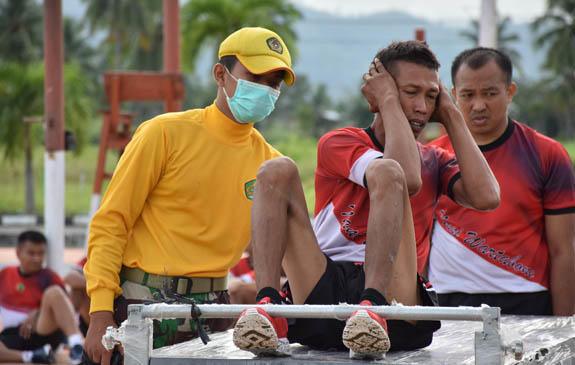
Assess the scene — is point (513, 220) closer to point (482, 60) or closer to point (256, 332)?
point (482, 60)

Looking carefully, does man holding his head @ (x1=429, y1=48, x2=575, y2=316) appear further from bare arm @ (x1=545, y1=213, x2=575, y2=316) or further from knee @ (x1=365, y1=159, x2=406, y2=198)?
knee @ (x1=365, y1=159, x2=406, y2=198)

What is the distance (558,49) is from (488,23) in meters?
53.6

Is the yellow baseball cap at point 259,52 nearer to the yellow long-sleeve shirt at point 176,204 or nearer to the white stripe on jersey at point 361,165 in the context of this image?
the yellow long-sleeve shirt at point 176,204

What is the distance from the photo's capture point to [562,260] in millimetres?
4734

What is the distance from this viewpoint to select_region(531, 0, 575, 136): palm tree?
57.2m

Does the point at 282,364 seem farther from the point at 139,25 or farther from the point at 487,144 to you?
the point at 139,25

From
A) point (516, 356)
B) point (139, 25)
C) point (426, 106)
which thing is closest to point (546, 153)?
point (426, 106)

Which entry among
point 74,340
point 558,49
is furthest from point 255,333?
point 558,49

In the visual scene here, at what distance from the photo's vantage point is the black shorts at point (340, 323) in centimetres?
325

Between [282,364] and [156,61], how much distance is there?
2121 inches

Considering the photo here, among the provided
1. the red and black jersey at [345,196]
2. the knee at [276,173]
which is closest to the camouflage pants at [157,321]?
the red and black jersey at [345,196]

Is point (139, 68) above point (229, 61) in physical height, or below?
above

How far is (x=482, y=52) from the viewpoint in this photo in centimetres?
496

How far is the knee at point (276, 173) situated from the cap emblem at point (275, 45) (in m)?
0.82
